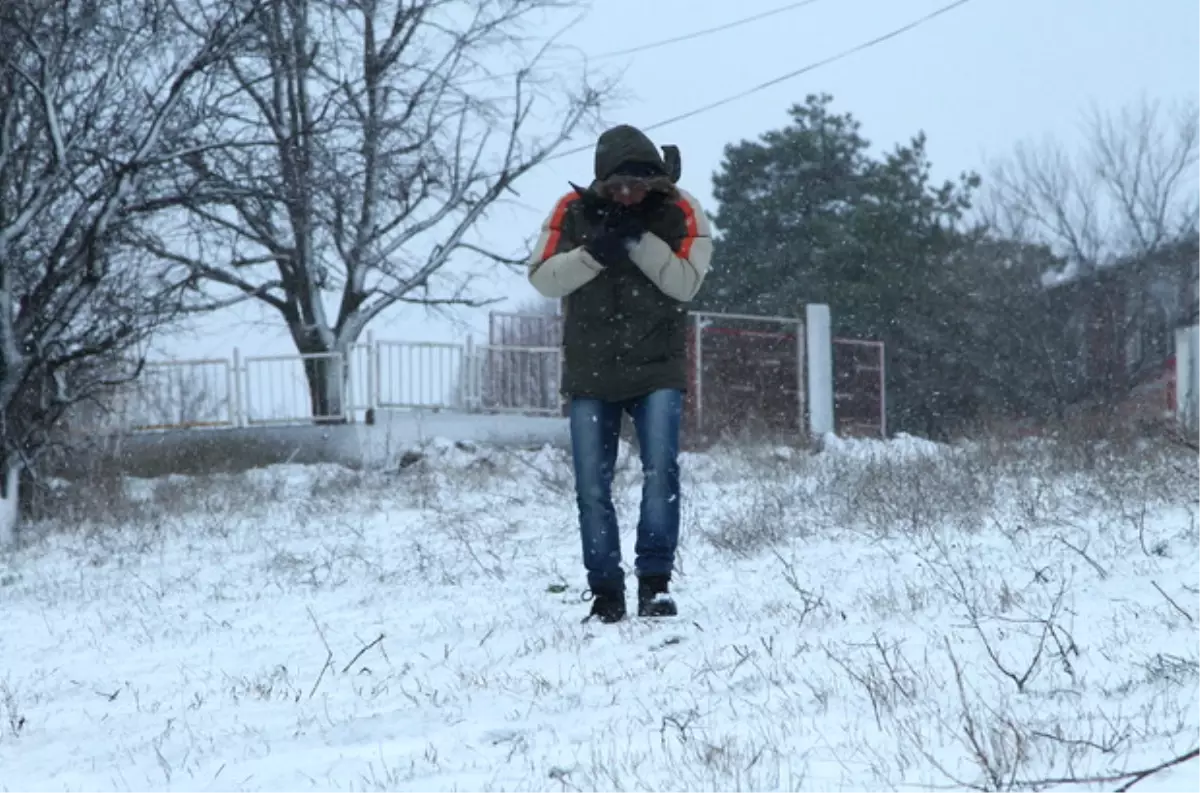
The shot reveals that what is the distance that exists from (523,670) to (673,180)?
1815 mm

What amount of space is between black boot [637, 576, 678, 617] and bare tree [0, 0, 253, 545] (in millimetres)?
6627

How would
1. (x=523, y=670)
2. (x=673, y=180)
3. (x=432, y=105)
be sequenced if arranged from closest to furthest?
(x=523, y=670), (x=673, y=180), (x=432, y=105)

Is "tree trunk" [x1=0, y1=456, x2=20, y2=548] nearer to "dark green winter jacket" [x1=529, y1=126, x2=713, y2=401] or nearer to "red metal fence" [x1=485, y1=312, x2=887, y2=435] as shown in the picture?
"dark green winter jacket" [x1=529, y1=126, x2=713, y2=401]

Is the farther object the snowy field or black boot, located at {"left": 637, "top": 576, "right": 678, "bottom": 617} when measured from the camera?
black boot, located at {"left": 637, "top": 576, "right": 678, "bottom": 617}

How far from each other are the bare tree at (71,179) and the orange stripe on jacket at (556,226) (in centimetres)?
614

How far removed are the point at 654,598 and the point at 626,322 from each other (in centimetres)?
95

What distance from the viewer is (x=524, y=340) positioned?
24.7 meters

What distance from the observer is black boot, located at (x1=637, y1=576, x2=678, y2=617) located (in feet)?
16.5

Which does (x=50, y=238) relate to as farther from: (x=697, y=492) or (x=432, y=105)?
(x=432, y=105)

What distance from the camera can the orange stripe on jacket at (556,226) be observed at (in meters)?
5.17

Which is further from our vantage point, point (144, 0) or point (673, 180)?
point (144, 0)

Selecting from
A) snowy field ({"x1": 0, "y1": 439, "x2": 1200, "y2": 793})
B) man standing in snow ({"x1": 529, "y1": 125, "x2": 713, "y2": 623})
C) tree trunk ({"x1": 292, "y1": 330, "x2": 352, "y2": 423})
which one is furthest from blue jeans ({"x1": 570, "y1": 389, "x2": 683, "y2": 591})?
tree trunk ({"x1": 292, "y1": 330, "x2": 352, "y2": 423})

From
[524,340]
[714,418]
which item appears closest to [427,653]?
[714,418]

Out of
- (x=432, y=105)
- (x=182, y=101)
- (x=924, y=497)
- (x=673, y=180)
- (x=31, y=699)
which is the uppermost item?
(x=432, y=105)
